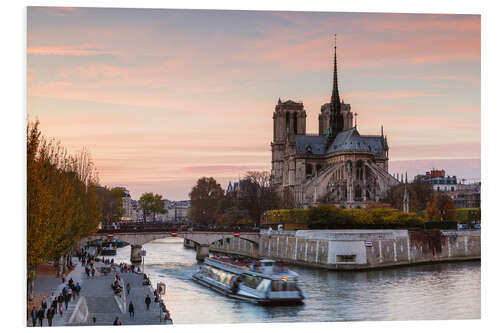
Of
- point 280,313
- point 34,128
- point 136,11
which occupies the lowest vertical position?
point 280,313

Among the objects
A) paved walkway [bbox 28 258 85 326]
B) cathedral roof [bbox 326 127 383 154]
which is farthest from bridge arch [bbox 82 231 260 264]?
cathedral roof [bbox 326 127 383 154]

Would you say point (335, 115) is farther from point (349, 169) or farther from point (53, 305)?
point (53, 305)

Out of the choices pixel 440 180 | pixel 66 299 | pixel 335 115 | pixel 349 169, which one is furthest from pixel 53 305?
pixel 440 180

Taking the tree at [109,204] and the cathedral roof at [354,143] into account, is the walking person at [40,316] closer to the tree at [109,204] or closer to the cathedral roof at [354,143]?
the tree at [109,204]

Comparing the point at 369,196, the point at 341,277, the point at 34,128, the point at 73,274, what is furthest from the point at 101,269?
the point at 369,196

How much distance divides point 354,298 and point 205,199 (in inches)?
2711

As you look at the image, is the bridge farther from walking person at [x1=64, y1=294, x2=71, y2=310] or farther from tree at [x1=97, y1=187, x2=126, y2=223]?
tree at [x1=97, y1=187, x2=126, y2=223]

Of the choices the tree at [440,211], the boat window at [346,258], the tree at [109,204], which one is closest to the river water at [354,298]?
the boat window at [346,258]

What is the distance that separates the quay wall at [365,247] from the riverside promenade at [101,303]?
13015mm

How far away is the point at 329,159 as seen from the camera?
93562 mm

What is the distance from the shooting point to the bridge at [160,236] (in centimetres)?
5353

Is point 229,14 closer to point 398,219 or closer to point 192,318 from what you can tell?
point 192,318

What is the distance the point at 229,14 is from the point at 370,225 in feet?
106
